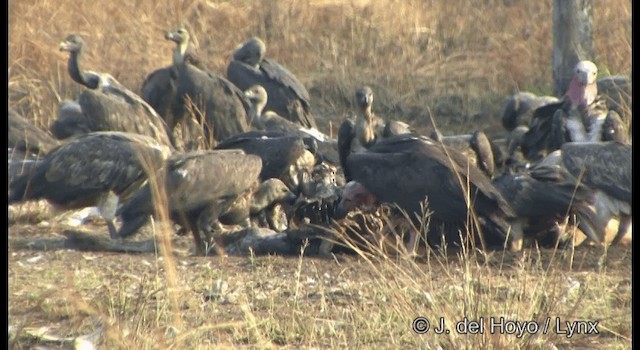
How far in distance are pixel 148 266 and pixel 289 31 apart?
9329 millimetres

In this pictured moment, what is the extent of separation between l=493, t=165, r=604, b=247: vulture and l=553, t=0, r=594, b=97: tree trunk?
4544mm

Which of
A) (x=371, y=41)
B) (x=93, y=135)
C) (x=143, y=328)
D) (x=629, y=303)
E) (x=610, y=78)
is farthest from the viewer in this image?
(x=371, y=41)

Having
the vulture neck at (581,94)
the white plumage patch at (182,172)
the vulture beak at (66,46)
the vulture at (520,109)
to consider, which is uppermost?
the vulture beak at (66,46)

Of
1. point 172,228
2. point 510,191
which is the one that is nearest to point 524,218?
point 510,191

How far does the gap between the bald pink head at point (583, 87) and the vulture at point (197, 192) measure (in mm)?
2962

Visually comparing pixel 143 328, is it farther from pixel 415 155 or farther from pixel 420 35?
pixel 420 35

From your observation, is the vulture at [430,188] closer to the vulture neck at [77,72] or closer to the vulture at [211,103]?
the vulture at [211,103]

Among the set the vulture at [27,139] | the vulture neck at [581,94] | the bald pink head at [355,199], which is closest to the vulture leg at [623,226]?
the bald pink head at [355,199]

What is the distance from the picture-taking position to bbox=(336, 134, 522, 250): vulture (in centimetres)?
777

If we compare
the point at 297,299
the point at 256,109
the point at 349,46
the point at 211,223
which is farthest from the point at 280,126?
the point at 297,299

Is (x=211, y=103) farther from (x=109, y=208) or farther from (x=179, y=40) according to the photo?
(x=109, y=208)

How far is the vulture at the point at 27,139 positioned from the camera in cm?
1059

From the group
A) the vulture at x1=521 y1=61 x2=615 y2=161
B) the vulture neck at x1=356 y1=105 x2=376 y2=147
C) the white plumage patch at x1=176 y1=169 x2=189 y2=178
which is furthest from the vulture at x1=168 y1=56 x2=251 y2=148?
the white plumage patch at x1=176 y1=169 x2=189 y2=178

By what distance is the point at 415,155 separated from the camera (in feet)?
26.5
